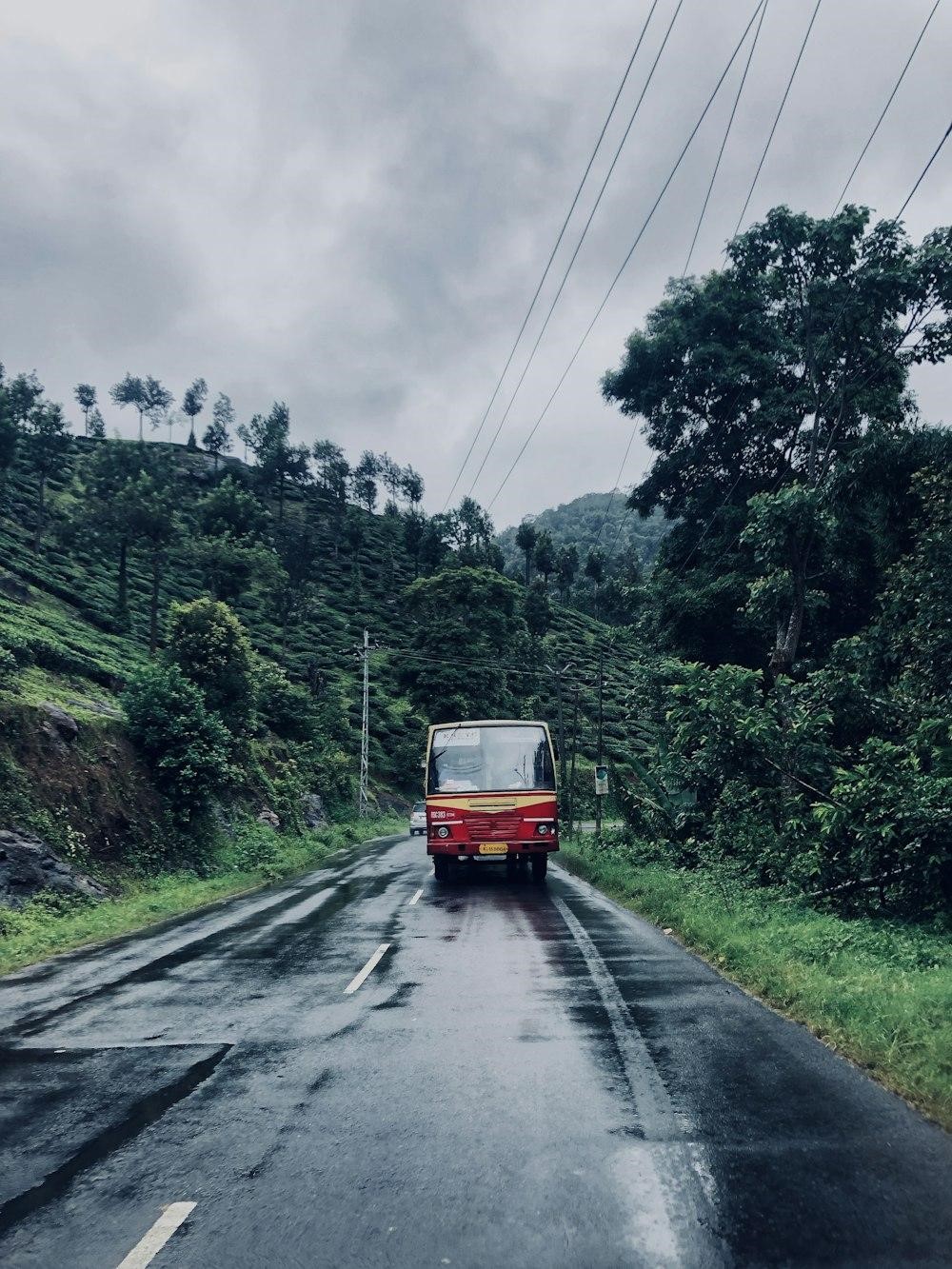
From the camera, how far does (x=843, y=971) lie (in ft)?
25.8

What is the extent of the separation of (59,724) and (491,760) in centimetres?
945

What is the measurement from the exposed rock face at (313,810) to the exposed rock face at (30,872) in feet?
73.4

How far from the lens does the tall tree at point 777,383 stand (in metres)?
19.5

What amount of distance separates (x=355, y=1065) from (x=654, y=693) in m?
19.1

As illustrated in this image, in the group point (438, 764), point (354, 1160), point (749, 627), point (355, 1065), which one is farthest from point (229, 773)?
point (354, 1160)

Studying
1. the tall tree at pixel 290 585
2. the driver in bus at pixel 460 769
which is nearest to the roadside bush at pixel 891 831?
the driver in bus at pixel 460 769

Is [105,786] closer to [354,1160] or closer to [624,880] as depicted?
[624,880]

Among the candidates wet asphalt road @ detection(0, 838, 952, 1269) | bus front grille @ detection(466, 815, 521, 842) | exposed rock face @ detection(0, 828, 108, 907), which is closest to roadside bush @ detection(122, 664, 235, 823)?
exposed rock face @ detection(0, 828, 108, 907)

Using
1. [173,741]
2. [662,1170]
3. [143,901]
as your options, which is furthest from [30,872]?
[662,1170]

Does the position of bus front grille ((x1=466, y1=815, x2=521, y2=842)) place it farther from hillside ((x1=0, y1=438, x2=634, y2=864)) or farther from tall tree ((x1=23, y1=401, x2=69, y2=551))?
tall tree ((x1=23, y1=401, x2=69, y2=551))

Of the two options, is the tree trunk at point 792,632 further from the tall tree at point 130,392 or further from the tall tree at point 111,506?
the tall tree at point 130,392

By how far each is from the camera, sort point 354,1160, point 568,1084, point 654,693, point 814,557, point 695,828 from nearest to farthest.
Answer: point 354,1160, point 568,1084, point 695,828, point 814,557, point 654,693

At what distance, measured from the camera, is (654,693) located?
79.2 ft

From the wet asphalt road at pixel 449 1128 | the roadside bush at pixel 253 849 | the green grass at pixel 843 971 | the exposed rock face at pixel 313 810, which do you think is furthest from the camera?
the exposed rock face at pixel 313 810
